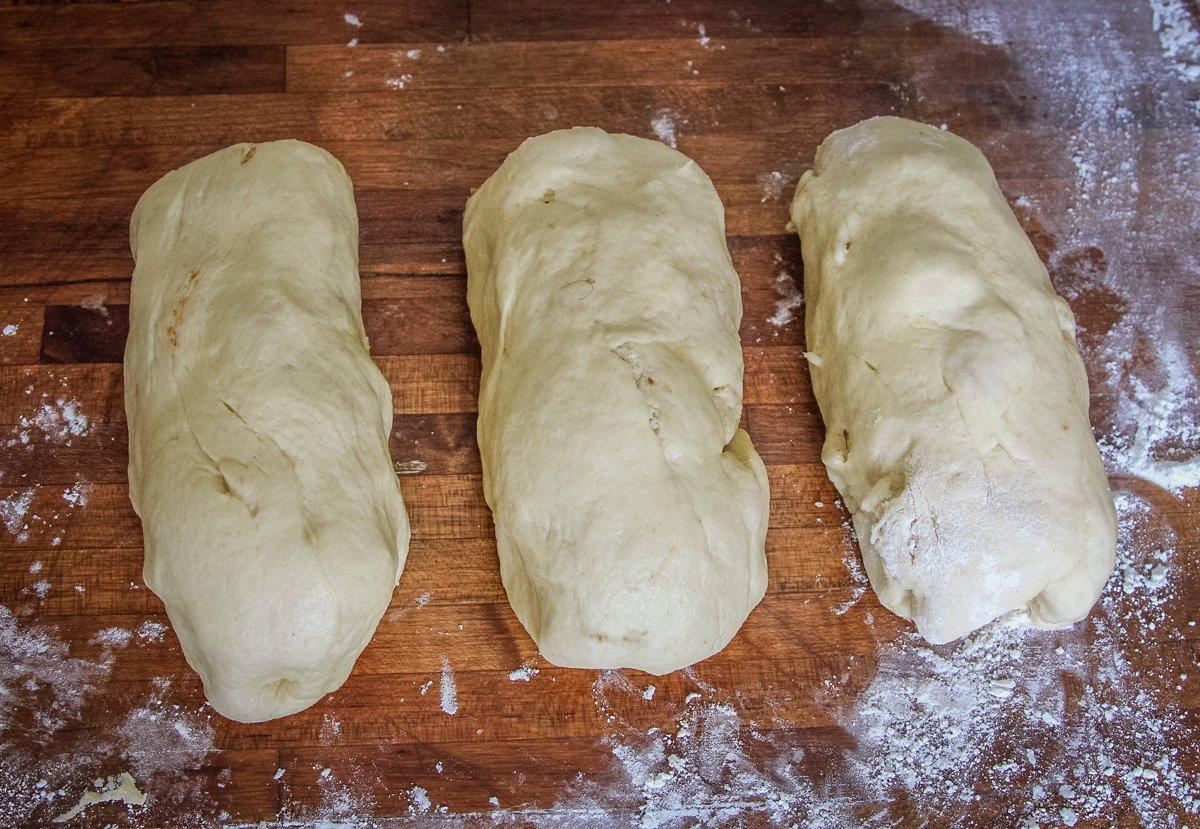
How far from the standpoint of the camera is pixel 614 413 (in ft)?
6.49

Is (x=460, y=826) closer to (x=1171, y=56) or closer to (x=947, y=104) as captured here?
(x=947, y=104)

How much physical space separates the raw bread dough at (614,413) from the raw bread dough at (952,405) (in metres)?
0.25

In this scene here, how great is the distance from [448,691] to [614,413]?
71 cm

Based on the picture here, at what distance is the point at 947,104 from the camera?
279cm

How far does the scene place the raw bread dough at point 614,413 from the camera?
1.94 m

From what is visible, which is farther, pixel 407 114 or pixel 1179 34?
pixel 1179 34

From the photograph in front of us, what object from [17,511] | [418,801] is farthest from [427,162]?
[418,801]

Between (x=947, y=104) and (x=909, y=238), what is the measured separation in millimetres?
805

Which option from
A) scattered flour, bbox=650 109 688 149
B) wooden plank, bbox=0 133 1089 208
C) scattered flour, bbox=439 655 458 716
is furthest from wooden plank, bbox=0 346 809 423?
scattered flour, bbox=650 109 688 149

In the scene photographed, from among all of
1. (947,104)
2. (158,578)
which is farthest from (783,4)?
(158,578)

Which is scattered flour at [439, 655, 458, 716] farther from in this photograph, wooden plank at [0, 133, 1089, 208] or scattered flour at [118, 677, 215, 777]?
wooden plank at [0, 133, 1089, 208]

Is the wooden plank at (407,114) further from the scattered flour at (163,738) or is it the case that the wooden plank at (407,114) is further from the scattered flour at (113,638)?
the scattered flour at (163,738)

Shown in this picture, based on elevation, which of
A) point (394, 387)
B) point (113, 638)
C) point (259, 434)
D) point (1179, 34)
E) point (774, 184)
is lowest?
point (113, 638)

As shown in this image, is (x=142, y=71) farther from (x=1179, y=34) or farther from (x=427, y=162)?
(x=1179, y=34)
